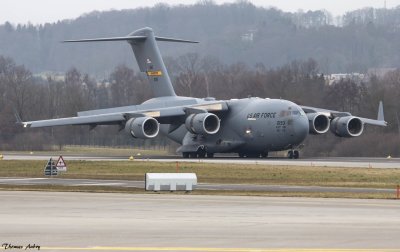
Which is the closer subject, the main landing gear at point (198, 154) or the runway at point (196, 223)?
the runway at point (196, 223)

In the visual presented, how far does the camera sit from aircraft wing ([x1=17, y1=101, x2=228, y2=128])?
211 ft

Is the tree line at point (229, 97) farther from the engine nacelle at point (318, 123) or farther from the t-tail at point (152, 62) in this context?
the t-tail at point (152, 62)

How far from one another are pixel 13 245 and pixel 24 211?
779 cm

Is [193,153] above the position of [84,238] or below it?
below

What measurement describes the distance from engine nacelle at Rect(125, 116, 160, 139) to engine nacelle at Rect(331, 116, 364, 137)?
11.2 meters

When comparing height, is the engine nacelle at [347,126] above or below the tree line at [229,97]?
above

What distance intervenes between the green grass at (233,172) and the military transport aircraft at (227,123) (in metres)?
6.92

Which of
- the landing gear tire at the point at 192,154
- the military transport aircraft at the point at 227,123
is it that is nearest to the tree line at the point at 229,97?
the military transport aircraft at the point at 227,123

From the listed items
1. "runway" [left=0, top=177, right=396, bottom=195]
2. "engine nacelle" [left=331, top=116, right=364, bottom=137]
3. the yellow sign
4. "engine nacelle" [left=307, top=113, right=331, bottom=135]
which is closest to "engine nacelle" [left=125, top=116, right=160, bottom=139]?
the yellow sign

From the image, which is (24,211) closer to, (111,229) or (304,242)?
(111,229)

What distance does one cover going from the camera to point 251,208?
1181 inches

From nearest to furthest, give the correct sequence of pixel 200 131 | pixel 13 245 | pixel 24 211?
pixel 13 245 < pixel 24 211 < pixel 200 131

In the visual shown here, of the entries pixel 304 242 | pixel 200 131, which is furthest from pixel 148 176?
pixel 200 131

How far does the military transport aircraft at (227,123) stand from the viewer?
6259cm
